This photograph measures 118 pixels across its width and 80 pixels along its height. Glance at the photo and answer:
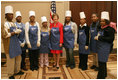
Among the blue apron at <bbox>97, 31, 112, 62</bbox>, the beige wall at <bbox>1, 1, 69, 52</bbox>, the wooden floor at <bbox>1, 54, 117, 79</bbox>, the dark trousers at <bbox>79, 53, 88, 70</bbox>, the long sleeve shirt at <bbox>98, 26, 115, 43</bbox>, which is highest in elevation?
the beige wall at <bbox>1, 1, 69, 52</bbox>

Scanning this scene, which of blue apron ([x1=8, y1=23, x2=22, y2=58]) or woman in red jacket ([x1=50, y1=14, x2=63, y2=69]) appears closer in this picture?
blue apron ([x1=8, y1=23, x2=22, y2=58])

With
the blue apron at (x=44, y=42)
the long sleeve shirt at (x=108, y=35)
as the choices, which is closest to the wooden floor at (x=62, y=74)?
the blue apron at (x=44, y=42)

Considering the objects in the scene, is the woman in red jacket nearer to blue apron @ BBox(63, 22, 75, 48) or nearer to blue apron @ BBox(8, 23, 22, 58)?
blue apron @ BBox(63, 22, 75, 48)

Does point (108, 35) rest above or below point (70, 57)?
above

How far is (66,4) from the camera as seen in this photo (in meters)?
4.46

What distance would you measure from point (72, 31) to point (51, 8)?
1405 mm

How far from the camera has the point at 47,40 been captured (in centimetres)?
328

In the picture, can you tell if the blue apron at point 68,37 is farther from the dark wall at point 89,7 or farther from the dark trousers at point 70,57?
the dark wall at point 89,7

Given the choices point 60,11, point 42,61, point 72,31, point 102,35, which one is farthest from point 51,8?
point 102,35

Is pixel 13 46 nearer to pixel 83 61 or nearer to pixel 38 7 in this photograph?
pixel 83 61

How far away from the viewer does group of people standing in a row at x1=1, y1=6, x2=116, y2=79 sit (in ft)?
7.82

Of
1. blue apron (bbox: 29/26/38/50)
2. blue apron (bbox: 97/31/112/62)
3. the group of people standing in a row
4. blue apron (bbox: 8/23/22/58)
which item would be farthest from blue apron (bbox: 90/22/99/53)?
blue apron (bbox: 8/23/22/58)

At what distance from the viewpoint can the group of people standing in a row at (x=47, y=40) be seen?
93.8 inches

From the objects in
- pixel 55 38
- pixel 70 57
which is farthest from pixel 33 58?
pixel 70 57
